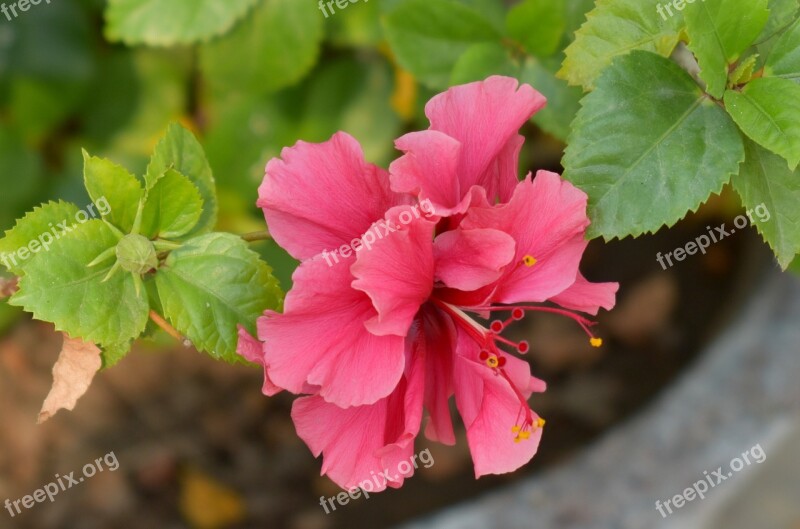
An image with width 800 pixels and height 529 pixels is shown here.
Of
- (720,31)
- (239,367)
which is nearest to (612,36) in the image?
(720,31)

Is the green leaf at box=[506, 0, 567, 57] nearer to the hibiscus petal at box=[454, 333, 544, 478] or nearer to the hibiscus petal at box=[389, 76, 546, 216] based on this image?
the hibiscus petal at box=[389, 76, 546, 216]

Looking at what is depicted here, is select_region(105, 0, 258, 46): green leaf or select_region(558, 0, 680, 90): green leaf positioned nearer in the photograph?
select_region(558, 0, 680, 90): green leaf

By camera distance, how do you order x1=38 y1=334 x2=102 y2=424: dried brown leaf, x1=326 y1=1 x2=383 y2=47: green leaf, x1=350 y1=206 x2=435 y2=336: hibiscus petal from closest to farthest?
x1=350 y1=206 x2=435 y2=336: hibiscus petal
x1=38 y1=334 x2=102 y2=424: dried brown leaf
x1=326 y1=1 x2=383 y2=47: green leaf

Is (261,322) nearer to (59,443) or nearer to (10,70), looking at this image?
(10,70)

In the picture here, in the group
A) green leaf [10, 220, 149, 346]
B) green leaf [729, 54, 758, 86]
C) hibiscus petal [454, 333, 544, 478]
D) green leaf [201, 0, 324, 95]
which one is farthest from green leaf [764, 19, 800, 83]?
green leaf [201, 0, 324, 95]

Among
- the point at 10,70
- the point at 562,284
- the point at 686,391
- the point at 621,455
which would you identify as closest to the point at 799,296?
the point at 686,391

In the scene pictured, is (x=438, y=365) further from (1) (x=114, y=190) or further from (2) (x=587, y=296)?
(1) (x=114, y=190)

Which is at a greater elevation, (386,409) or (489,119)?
(489,119)
